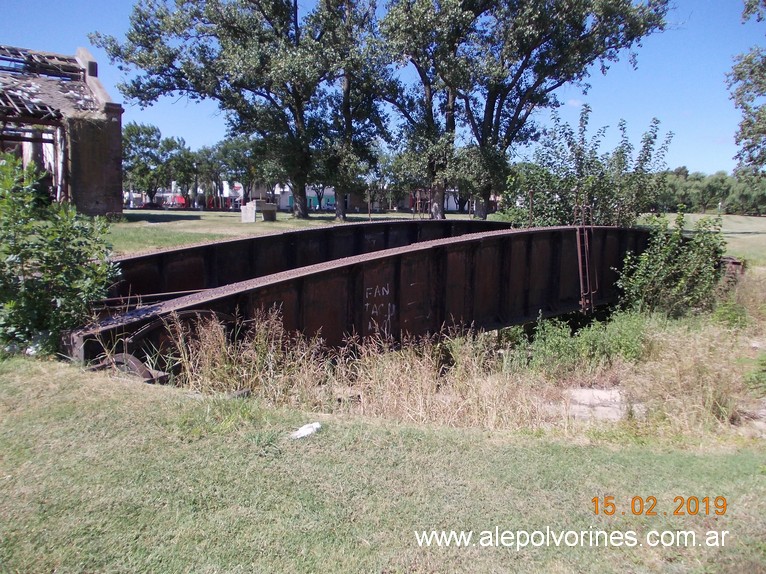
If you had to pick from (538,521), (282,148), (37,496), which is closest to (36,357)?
(37,496)

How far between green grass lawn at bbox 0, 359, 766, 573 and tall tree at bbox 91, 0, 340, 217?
1151 inches

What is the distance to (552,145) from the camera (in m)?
14.7

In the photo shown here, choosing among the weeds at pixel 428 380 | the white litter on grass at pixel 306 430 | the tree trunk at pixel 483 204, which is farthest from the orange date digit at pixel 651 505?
the tree trunk at pixel 483 204

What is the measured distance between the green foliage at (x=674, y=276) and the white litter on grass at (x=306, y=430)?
9.48 metres

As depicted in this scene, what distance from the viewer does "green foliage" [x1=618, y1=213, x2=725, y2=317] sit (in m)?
11.9

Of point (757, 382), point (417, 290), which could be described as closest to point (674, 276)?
point (757, 382)

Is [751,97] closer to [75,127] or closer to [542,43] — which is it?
[542,43]

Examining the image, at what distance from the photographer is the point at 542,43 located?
30.9m

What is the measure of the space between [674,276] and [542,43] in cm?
2270

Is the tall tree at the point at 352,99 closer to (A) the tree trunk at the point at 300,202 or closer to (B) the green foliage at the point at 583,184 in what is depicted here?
(A) the tree trunk at the point at 300,202

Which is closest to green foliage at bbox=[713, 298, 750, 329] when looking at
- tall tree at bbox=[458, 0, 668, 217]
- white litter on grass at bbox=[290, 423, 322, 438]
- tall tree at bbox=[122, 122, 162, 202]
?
white litter on grass at bbox=[290, 423, 322, 438]

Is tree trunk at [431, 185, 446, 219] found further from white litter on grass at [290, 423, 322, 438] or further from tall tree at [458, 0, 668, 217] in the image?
white litter on grass at [290, 423, 322, 438]

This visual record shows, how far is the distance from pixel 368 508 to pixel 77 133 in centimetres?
2530

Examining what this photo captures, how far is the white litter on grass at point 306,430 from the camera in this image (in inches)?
163
